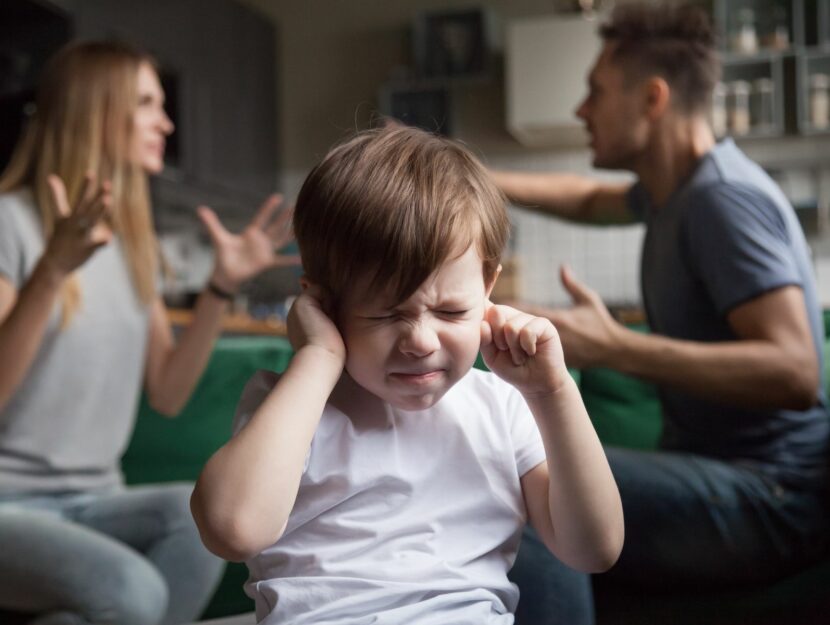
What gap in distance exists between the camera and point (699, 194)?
1.51m

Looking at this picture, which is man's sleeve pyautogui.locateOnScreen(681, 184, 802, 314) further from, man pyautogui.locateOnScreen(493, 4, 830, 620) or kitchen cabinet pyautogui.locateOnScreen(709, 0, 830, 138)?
kitchen cabinet pyautogui.locateOnScreen(709, 0, 830, 138)

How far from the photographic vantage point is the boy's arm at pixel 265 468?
0.74 metres

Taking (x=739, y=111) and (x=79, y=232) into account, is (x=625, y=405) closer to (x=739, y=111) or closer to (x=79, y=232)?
(x=79, y=232)

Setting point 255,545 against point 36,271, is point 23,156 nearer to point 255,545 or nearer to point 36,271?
point 36,271

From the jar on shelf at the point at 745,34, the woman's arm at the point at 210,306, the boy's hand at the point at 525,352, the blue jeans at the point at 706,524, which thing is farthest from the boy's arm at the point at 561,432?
the jar on shelf at the point at 745,34

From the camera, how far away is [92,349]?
5.45ft

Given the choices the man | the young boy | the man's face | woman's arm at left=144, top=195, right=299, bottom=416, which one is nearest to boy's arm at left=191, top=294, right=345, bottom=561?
the young boy

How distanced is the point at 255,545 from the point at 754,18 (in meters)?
4.47

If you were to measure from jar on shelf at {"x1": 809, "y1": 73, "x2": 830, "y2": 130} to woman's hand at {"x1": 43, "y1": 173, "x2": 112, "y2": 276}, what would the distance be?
392 cm

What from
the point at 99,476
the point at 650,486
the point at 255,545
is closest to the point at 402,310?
the point at 255,545

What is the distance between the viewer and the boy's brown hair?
79cm

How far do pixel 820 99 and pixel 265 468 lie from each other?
4.36 m

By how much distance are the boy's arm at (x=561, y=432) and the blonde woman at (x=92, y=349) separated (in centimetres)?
72

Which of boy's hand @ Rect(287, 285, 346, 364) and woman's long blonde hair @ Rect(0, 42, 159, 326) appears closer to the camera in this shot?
boy's hand @ Rect(287, 285, 346, 364)
